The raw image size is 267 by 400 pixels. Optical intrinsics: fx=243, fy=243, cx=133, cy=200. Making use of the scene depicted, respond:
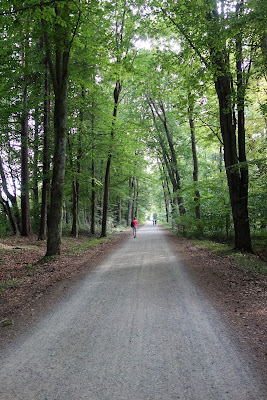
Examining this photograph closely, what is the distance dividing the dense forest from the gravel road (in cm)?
570

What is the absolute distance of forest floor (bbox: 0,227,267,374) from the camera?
388 centimetres

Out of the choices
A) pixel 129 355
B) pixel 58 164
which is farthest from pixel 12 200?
pixel 129 355

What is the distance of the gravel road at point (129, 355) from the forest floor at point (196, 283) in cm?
29

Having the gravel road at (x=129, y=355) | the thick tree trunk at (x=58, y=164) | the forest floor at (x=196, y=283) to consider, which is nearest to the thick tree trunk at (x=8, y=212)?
the forest floor at (x=196, y=283)

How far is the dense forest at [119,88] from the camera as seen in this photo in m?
8.23

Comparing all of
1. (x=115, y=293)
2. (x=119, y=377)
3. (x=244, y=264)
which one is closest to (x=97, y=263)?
(x=115, y=293)

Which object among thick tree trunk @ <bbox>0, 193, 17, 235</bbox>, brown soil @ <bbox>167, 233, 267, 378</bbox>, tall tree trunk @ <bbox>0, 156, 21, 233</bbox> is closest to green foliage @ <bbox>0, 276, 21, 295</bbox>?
brown soil @ <bbox>167, 233, 267, 378</bbox>

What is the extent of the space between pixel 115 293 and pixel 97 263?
144 inches

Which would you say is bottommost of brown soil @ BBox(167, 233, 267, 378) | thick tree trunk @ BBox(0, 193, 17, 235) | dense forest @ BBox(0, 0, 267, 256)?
brown soil @ BBox(167, 233, 267, 378)

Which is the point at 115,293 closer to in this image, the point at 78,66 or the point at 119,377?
the point at 119,377

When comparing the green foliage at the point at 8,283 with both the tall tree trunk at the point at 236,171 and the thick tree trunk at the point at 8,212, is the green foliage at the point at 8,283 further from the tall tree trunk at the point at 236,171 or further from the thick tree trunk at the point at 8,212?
the thick tree trunk at the point at 8,212

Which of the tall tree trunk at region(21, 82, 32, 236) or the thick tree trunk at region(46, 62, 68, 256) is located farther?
the tall tree trunk at region(21, 82, 32, 236)

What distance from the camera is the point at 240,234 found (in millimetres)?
10375

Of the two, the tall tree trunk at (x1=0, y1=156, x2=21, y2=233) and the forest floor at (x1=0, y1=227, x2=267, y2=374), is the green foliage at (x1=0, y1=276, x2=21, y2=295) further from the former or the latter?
the tall tree trunk at (x1=0, y1=156, x2=21, y2=233)
